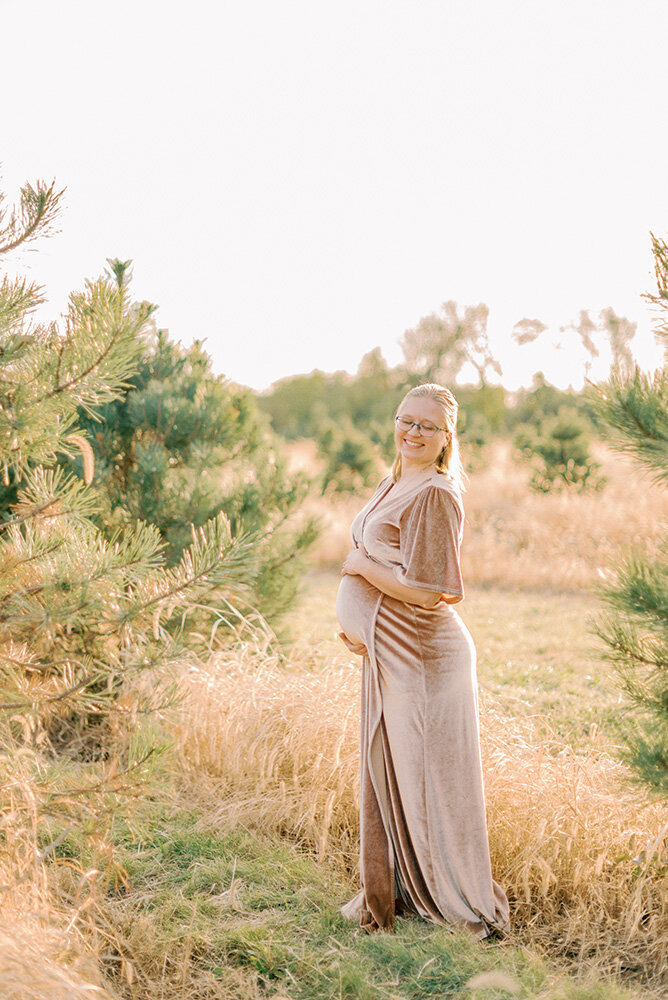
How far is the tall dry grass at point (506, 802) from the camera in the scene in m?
3.22

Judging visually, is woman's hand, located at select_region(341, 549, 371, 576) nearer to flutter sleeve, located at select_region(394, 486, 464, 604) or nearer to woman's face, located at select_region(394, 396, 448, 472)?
flutter sleeve, located at select_region(394, 486, 464, 604)

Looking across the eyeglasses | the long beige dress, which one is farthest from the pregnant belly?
the eyeglasses

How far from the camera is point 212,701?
15.6 feet

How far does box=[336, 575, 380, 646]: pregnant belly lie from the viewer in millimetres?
3201

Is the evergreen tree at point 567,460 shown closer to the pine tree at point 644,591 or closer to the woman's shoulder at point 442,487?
the pine tree at point 644,591

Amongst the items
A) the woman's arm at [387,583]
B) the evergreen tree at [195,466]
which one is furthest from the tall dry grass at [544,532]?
the woman's arm at [387,583]

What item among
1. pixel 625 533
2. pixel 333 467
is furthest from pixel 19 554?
pixel 333 467

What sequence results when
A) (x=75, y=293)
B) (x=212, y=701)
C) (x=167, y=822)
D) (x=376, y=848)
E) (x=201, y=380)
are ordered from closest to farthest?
(x=75, y=293) → (x=376, y=848) → (x=167, y=822) → (x=212, y=701) → (x=201, y=380)

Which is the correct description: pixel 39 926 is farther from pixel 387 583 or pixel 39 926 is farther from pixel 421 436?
pixel 421 436

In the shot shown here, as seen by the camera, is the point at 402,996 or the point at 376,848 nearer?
the point at 402,996

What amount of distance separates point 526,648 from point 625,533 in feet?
14.9

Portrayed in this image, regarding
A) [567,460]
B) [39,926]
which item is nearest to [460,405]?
[567,460]

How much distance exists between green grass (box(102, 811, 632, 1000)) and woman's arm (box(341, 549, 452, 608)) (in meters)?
1.18

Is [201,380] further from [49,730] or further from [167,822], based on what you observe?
[167,822]
